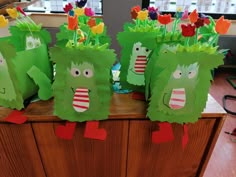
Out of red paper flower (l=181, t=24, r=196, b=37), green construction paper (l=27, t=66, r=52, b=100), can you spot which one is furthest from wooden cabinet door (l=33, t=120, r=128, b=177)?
red paper flower (l=181, t=24, r=196, b=37)

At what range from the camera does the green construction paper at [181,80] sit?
0.58 m

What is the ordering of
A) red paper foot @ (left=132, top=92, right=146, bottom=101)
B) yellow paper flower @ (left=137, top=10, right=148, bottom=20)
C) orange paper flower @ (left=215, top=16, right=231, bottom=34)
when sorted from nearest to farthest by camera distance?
orange paper flower @ (left=215, top=16, right=231, bottom=34) < yellow paper flower @ (left=137, top=10, right=148, bottom=20) < red paper foot @ (left=132, top=92, right=146, bottom=101)

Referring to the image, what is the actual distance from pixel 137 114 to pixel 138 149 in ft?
0.62

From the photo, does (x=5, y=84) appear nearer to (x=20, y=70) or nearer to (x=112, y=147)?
(x=20, y=70)

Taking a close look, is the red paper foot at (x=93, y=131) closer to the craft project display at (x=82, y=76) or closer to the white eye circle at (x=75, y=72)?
the craft project display at (x=82, y=76)

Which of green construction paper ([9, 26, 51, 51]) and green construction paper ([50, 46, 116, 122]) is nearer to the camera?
green construction paper ([50, 46, 116, 122])

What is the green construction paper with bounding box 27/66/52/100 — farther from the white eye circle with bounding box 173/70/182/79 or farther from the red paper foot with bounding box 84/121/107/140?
the white eye circle with bounding box 173/70/182/79

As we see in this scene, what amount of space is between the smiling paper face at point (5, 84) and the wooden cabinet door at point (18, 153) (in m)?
0.11

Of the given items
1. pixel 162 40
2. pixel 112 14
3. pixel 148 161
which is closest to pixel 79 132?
pixel 148 161

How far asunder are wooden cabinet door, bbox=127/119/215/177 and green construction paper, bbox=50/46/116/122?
16 cm

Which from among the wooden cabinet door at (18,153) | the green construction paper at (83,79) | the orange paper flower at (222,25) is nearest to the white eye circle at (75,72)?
the green construction paper at (83,79)

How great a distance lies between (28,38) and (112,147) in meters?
0.53

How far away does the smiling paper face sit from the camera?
0.62 m

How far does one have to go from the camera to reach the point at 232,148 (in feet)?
4.89
